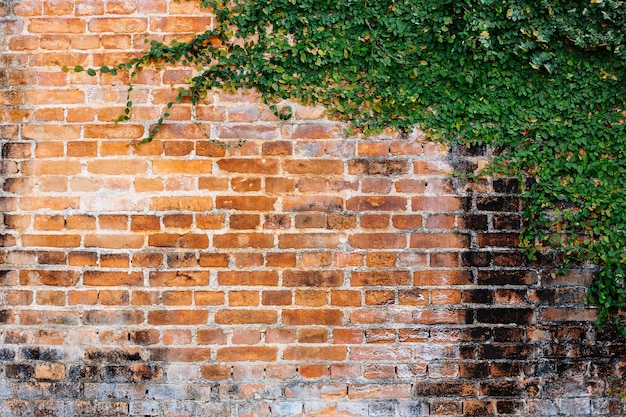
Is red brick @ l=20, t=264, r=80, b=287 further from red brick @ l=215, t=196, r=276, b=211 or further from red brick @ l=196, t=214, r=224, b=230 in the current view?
red brick @ l=215, t=196, r=276, b=211

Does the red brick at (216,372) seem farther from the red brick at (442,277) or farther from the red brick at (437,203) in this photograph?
the red brick at (437,203)

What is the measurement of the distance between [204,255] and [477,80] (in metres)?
1.47

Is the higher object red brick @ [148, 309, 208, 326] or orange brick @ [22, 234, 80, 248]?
orange brick @ [22, 234, 80, 248]

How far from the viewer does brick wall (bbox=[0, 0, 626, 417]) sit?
6.98 ft

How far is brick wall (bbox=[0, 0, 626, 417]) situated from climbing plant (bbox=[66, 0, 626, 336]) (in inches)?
4.5

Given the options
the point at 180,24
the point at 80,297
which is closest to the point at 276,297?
the point at 80,297

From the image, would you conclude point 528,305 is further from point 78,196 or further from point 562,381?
point 78,196

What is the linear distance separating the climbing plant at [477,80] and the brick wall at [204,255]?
114 mm

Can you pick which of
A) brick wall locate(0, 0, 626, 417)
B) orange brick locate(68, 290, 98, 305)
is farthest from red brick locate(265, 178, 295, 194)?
orange brick locate(68, 290, 98, 305)

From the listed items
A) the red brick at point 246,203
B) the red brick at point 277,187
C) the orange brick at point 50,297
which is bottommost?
the orange brick at point 50,297

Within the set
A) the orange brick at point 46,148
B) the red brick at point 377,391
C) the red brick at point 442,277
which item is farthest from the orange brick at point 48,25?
the red brick at point 377,391

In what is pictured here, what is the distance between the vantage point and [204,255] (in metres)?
2.13

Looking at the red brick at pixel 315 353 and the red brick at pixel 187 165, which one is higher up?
the red brick at pixel 187 165

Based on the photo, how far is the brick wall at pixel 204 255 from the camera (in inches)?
83.7
